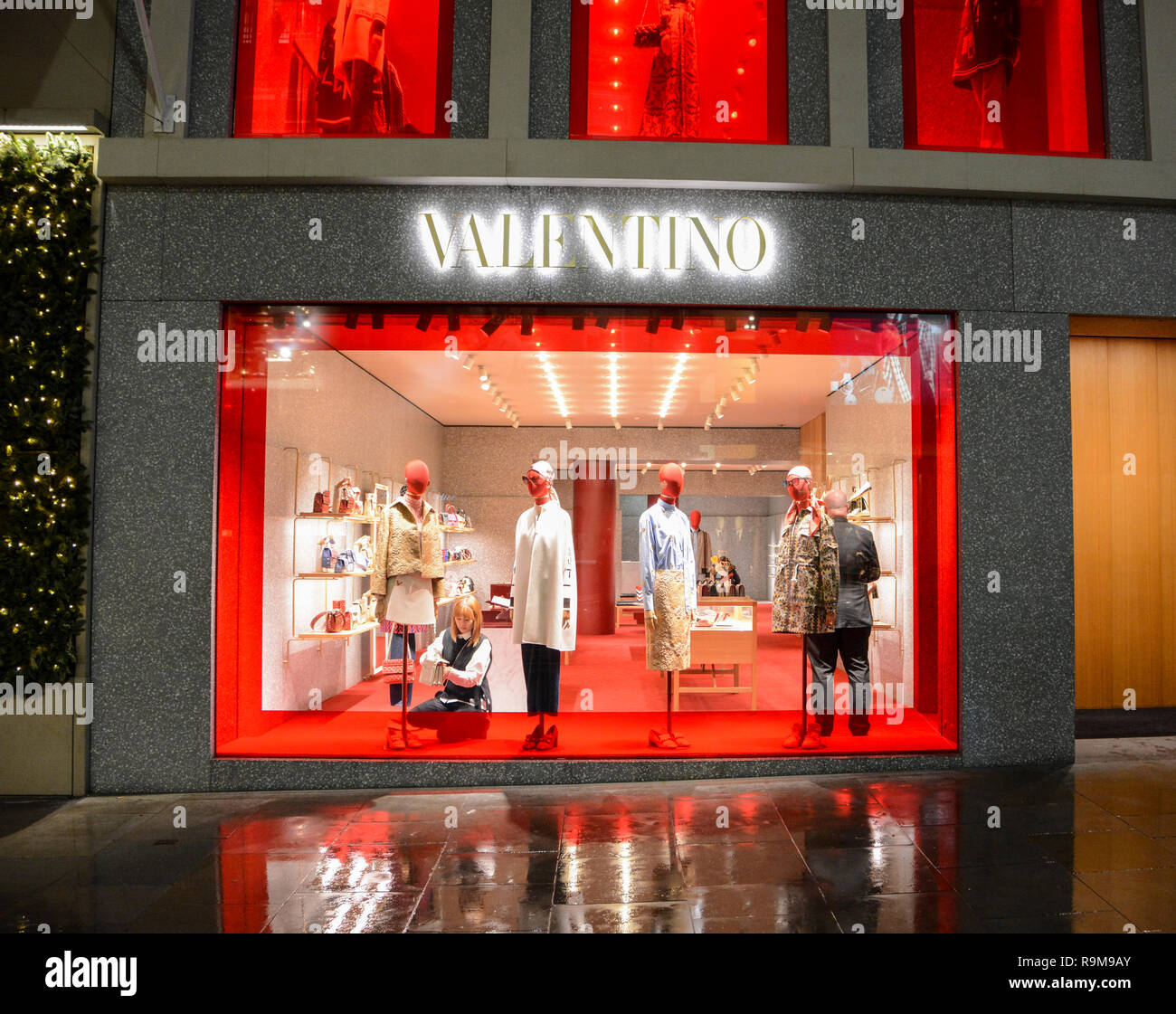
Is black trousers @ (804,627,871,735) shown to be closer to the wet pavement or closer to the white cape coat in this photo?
the wet pavement

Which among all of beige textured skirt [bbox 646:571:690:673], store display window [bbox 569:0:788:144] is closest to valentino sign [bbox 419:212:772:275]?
store display window [bbox 569:0:788:144]

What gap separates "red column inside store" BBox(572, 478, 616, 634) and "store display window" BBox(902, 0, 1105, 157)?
3.70 meters

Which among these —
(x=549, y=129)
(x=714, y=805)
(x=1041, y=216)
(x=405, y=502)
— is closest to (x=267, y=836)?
(x=405, y=502)

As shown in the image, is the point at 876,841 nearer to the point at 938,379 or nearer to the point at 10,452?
the point at 938,379

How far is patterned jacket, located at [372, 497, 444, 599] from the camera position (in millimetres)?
5133

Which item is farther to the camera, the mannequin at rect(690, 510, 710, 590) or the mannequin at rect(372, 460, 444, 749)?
the mannequin at rect(690, 510, 710, 590)

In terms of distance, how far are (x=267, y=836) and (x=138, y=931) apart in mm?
1022

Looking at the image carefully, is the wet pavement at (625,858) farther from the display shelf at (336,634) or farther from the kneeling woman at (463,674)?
the display shelf at (336,634)

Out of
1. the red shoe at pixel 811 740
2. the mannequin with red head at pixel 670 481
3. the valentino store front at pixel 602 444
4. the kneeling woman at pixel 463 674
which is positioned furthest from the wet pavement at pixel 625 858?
the mannequin with red head at pixel 670 481

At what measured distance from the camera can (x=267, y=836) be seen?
411 centimetres

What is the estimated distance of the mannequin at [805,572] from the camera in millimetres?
5285

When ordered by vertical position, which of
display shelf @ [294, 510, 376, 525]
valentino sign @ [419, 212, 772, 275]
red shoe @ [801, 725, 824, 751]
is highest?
valentino sign @ [419, 212, 772, 275]

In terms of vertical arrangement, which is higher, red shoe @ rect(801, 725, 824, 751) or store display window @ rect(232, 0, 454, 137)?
store display window @ rect(232, 0, 454, 137)

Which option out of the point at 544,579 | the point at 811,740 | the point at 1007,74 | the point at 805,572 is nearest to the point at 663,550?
the point at 544,579
